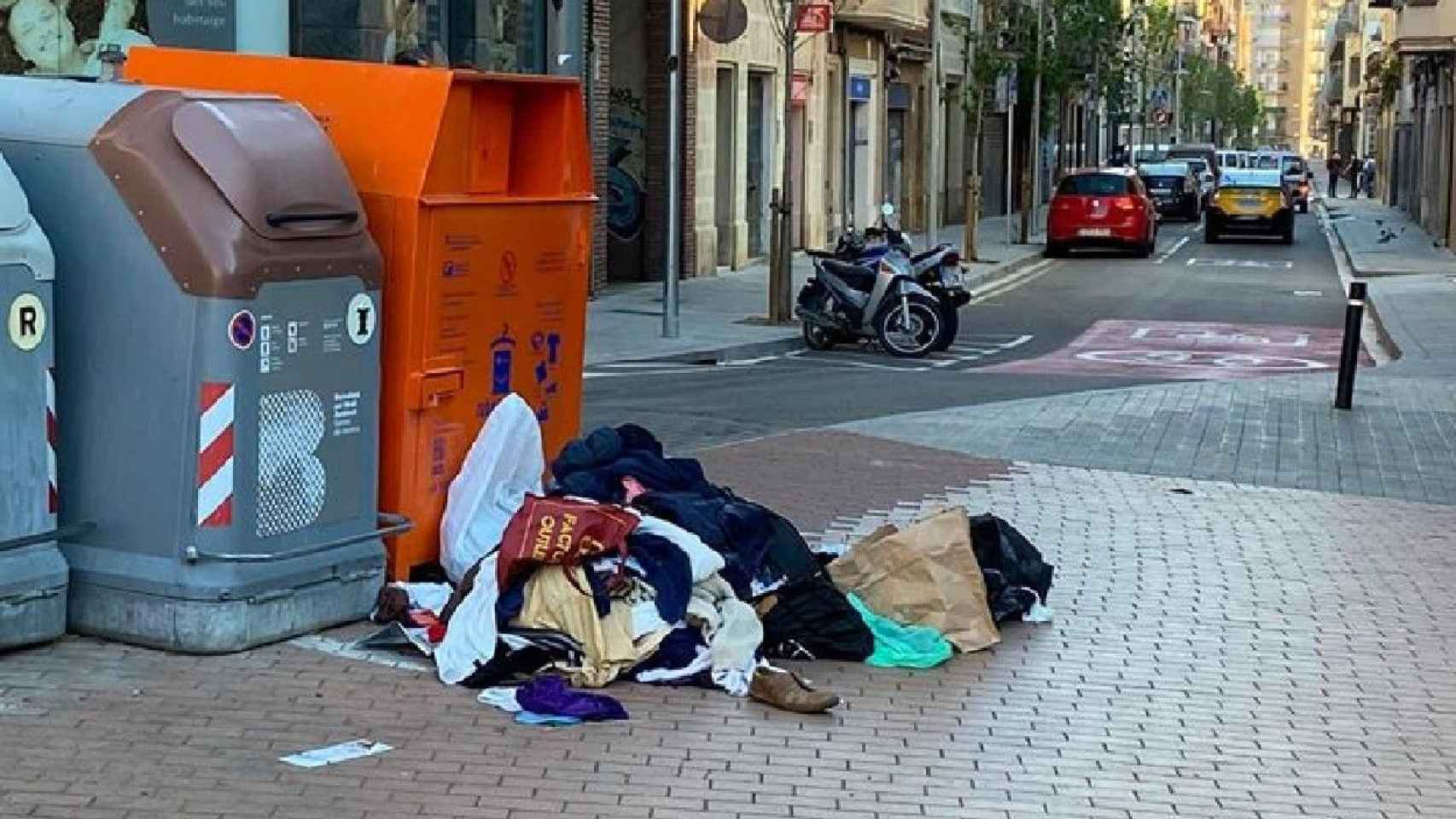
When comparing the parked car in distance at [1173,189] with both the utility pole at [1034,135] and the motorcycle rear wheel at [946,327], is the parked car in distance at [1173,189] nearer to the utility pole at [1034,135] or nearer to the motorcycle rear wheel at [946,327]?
the utility pole at [1034,135]

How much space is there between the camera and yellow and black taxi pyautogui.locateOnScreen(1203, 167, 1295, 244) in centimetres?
4734

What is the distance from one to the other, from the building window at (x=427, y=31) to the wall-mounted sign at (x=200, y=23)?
7103mm

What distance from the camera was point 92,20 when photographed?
16.8m

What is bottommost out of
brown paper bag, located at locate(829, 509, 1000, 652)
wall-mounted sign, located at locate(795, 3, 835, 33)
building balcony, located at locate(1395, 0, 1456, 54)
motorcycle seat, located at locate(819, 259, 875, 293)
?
brown paper bag, located at locate(829, 509, 1000, 652)

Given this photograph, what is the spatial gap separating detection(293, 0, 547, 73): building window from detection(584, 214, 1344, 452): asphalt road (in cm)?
349

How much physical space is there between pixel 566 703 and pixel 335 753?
821mm

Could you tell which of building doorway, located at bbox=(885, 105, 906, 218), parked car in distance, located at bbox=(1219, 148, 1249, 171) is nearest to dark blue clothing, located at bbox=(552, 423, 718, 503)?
building doorway, located at bbox=(885, 105, 906, 218)

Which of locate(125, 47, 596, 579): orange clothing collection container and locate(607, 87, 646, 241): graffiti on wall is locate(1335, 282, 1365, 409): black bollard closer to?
locate(125, 47, 596, 579): orange clothing collection container

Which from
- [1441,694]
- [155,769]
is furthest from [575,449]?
[1441,694]

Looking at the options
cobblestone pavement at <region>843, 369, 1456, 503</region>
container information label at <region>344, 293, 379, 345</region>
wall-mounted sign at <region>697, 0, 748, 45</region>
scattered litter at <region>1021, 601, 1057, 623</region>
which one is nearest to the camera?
container information label at <region>344, 293, 379, 345</region>

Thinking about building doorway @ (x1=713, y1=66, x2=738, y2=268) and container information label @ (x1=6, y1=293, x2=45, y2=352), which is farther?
building doorway @ (x1=713, y1=66, x2=738, y2=268)

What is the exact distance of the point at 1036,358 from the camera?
870 inches

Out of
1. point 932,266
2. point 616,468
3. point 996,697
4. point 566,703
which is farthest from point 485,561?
point 932,266

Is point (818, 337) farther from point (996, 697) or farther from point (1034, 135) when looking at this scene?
point (1034, 135)
